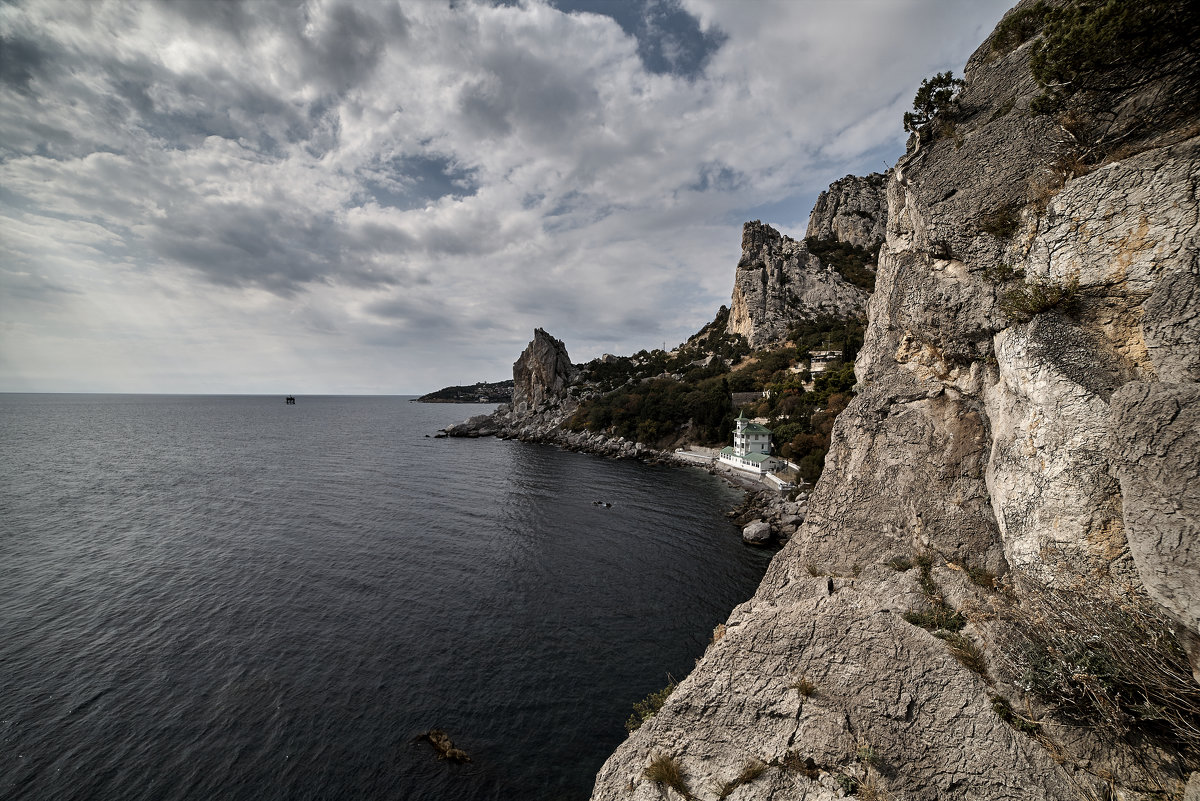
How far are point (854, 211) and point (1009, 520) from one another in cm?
14759

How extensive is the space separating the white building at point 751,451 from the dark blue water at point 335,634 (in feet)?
38.6

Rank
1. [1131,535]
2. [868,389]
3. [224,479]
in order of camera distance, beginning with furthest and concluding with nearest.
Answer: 1. [224,479]
2. [868,389]
3. [1131,535]

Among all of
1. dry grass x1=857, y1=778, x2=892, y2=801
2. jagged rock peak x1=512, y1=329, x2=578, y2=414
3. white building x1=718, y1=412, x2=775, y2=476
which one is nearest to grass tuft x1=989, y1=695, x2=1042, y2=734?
dry grass x1=857, y1=778, x2=892, y2=801

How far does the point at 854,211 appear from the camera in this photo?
128000 mm

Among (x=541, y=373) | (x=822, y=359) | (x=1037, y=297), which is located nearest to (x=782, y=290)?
(x=822, y=359)

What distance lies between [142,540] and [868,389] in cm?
5254

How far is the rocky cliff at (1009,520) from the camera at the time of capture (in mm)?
6719

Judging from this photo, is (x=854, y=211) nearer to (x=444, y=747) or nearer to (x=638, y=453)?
(x=638, y=453)

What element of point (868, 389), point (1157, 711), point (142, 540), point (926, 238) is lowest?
point (142, 540)

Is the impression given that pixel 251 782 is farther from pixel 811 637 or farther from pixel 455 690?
pixel 811 637

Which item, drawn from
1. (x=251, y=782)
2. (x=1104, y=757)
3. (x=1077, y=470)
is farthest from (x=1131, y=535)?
(x=251, y=782)

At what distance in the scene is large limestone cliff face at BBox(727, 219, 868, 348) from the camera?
394ft

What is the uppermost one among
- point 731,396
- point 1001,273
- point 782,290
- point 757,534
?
point 782,290

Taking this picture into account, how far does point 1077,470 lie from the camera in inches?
318
